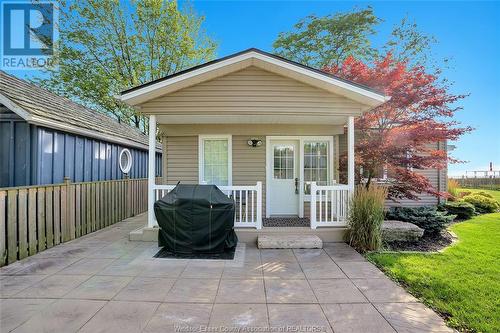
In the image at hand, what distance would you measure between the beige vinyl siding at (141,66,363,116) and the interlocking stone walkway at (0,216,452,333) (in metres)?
3.06

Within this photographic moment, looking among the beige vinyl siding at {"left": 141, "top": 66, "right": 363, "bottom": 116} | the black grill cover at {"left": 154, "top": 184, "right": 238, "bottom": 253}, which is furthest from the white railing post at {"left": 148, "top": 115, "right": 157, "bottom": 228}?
the black grill cover at {"left": 154, "top": 184, "right": 238, "bottom": 253}

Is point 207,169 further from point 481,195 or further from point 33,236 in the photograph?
point 481,195

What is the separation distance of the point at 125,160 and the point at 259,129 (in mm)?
5826

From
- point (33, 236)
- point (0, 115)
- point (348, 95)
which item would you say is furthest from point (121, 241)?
point (348, 95)

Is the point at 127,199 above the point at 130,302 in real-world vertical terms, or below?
Result: above

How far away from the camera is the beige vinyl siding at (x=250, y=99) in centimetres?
579

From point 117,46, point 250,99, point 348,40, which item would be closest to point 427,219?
point 250,99

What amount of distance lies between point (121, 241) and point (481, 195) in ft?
45.8

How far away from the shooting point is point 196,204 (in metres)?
4.97

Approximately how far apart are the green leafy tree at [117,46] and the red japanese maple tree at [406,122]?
1440cm

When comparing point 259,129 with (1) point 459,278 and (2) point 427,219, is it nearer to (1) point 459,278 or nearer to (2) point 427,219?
(2) point 427,219

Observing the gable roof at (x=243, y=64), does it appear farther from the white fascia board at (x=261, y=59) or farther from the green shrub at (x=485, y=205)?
the green shrub at (x=485, y=205)

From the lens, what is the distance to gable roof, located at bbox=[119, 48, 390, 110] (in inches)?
216

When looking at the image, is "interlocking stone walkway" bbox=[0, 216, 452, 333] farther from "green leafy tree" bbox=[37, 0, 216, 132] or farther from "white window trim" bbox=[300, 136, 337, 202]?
"green leafy tree" bbox=[37, 0, 216, 132]
